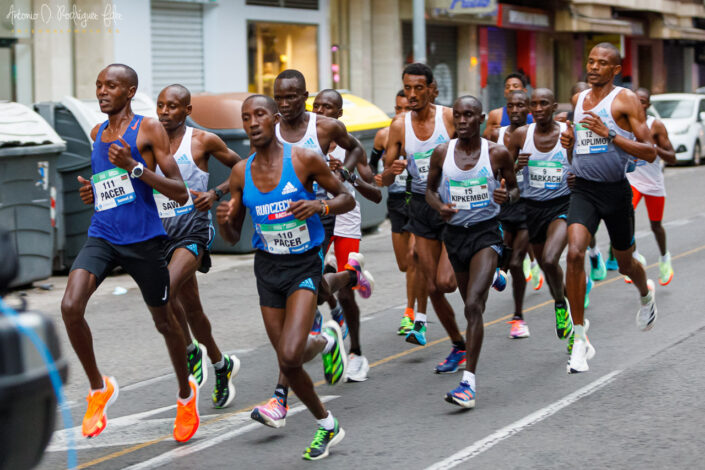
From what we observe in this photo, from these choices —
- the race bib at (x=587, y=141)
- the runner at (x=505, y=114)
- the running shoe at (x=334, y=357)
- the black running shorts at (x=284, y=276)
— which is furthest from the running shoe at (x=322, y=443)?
the runner at (x=505, y=114)

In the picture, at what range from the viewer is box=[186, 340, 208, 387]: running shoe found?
21.7 feet

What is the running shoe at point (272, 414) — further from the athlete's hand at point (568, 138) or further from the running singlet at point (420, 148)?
the athlete's hand at point (568, 138)

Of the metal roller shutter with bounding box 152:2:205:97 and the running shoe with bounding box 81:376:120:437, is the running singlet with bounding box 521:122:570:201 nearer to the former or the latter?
the running shoe with bounding box 81:376:120:437

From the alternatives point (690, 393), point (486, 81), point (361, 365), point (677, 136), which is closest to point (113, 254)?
point (361, 365)

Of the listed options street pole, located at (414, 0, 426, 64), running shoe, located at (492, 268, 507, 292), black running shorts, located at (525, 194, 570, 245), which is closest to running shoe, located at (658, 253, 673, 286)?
black running shorts, located at (525, 194, 570, 245)

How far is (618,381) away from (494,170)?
155 cm

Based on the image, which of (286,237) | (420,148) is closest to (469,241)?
(420,148)

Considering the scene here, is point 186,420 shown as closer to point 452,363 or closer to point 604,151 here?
point 452,363

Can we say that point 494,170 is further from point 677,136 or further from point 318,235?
point 677,136

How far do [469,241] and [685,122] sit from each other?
19.8 meters

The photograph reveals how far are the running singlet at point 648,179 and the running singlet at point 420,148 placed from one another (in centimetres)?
375

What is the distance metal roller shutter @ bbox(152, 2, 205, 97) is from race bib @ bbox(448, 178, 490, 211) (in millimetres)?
12507

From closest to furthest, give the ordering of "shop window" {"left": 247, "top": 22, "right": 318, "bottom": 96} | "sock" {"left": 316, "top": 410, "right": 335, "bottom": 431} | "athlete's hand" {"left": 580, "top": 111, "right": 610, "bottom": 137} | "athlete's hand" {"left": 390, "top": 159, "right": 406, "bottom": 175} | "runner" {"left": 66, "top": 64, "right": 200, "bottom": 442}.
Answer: "sock" {"left": 316, "top": 410, "right": 335, "bottom": 431} → "runner" {"left": 66, "top": 64, "right": 200, "bottom": 442} → "athlete's hand" {"left": 580, "top": 111, "right": 610, "bottom": 137} → "athlete's hand" {"left": 390, "top": 159, "right": 406, "bottom": 175} → "shop window" {"left": 247, "top": 22, "right": 318, "bottom": 96}

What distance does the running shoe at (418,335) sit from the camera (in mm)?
8094
